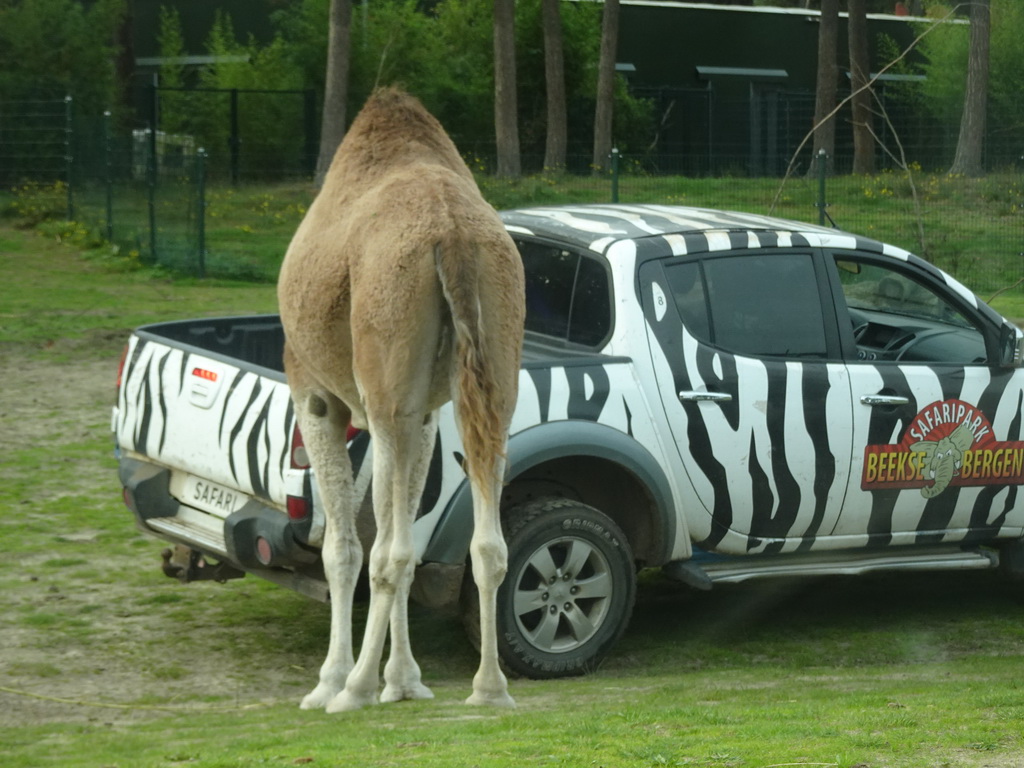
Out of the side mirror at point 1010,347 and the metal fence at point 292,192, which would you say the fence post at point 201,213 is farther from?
the side mirror at point 1010,347

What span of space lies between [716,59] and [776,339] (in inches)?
1382

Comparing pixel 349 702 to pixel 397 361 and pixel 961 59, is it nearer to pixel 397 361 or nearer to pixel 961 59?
pixel 397 361

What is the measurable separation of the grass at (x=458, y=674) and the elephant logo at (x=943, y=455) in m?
0.71

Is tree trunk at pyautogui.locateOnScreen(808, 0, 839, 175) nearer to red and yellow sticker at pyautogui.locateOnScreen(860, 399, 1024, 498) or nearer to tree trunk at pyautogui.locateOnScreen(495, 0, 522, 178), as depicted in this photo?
tree trunk at pyautogui.locateOnScreen(495, 0, 522, 178)

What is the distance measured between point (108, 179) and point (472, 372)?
1791cm

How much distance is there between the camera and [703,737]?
450cm

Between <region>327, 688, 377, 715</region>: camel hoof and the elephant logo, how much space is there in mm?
2843

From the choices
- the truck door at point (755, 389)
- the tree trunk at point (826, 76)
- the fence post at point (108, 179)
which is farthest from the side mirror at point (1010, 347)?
the tree trunk at point (826, 76)

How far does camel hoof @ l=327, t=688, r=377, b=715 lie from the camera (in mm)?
5285

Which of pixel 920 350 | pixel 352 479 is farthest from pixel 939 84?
→ pixel 352 479

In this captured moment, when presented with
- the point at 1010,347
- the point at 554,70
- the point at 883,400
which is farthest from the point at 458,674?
the point at 554,70

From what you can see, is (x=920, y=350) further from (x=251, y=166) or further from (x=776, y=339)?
(x=251, y=166)

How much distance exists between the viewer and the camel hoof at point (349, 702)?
5.29m

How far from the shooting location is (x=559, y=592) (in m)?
6.23
